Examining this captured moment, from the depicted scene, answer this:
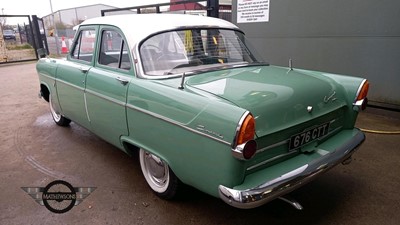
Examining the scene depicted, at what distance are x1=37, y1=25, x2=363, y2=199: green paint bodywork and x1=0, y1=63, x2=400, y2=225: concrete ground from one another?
0.47m

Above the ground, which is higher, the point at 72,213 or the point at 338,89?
the point at 338,89

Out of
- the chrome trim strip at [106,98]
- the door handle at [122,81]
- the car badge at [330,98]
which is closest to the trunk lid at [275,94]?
the car badge at [330,98]

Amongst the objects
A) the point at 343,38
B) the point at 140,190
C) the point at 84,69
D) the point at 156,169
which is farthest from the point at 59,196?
the point at 343,38

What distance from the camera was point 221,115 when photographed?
197cm

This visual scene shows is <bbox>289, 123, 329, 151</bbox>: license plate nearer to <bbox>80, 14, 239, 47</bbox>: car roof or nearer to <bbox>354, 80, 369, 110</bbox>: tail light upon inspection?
<bbox>354, 80, 369, 110</bbox>: tail light

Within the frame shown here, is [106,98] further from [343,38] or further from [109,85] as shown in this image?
[343,38]

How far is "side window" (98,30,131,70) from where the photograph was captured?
2.96m

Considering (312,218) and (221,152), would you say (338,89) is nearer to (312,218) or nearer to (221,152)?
(312,218)

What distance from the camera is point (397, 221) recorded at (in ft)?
8.09

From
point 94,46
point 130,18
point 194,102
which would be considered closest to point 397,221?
point 194,102

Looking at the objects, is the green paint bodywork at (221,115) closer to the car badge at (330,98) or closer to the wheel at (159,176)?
the car badge at (330,98)

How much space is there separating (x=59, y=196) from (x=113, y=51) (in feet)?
5.02

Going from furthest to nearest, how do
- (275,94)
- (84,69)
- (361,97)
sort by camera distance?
(84,69), (361,97), (275,94)

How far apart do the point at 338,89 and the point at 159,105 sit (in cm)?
159
